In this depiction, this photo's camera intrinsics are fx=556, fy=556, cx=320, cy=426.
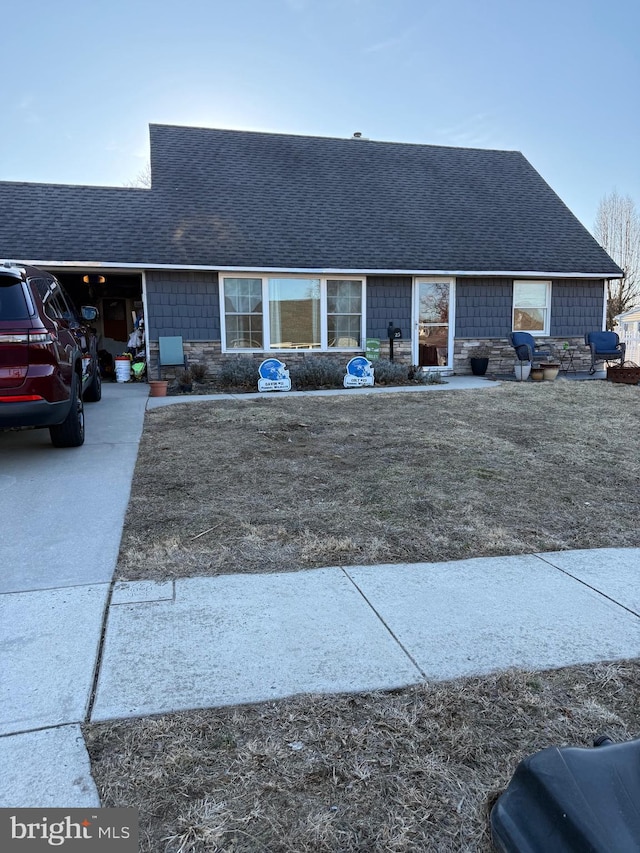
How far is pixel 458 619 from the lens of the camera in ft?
8.86

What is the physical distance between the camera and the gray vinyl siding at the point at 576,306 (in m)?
14.0

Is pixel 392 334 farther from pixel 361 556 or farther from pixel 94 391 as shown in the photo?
pixel 361 556

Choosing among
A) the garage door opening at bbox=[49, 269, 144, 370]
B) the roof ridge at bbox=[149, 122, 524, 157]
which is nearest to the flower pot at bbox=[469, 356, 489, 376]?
the roof ridge at bbox=[149, 122, 524, 157]

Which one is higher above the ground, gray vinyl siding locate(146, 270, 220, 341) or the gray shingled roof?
the gray shingled roof

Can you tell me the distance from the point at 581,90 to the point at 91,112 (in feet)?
41.1

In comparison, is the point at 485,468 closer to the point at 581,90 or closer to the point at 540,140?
the point at 581,90

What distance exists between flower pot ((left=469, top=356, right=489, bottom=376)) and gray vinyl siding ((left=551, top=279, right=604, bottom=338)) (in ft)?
6.70

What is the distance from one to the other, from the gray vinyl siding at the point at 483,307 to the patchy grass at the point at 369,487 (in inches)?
225

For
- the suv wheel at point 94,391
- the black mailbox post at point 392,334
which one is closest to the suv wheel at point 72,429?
the suv wheel at point 94,391

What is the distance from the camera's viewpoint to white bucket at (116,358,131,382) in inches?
486

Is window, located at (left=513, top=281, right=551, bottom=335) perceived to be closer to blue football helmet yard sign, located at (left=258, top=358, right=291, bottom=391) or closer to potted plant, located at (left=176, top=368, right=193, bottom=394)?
blue football helmet yard sign, located at (left=258, top=358, right=291, bottom=391)

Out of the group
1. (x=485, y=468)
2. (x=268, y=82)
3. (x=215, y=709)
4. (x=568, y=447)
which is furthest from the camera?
(x=268, y=82)

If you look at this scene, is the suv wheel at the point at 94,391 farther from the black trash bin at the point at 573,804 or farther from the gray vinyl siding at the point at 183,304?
the black trash bin at the point at 573,804

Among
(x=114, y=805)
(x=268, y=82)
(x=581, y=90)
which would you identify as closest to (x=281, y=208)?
(x=268, y=82)
